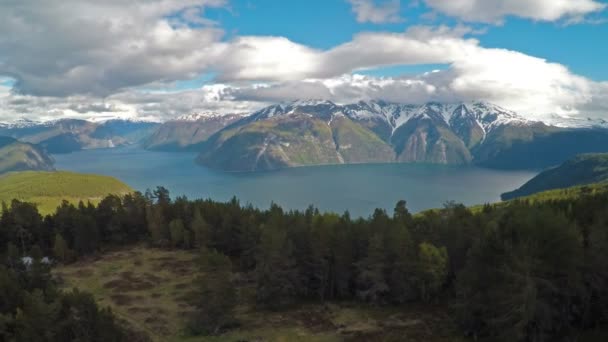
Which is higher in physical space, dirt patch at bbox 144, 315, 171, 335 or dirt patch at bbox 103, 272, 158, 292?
dirt patch at bbox 103, 272, 158, 292

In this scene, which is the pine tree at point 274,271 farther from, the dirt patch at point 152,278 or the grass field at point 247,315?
the dirt patch at point 152,278

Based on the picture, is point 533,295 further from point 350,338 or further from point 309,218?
point 309,218

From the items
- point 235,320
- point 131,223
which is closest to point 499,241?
point 235,320


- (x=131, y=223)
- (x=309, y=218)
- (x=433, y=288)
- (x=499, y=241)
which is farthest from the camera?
(x=131, y=223)

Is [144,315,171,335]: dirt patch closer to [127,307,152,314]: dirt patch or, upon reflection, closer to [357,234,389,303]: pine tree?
[127,307,152,314]: dirt patch

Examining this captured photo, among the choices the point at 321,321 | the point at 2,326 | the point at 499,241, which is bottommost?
the point at 321,321

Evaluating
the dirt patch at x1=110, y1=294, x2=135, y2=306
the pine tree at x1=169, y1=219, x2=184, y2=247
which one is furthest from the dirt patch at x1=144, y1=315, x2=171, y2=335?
the pine tree at x1=169, y1=219, x2=184, y2=247
